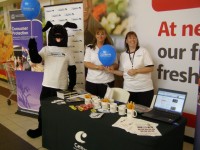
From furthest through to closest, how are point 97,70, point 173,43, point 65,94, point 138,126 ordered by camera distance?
1. point 97,70
2. point 173,43
3. point 65,94
4. point 138,126

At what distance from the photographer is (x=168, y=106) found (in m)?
2.02

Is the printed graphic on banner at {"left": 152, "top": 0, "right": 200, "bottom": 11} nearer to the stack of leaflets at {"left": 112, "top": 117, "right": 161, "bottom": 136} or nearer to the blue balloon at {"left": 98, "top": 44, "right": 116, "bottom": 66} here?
the blue balloon at {"left": 98, "top": 44, "right": 116, "bottom": 66}

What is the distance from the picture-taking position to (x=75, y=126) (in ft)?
7.30

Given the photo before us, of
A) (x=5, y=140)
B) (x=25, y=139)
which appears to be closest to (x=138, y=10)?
(x=25, y=139)

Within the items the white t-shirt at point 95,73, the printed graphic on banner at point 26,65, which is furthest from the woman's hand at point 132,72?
the printed graphic on banner at point 26,65

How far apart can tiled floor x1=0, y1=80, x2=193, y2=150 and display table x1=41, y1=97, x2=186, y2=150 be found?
0.40 meters

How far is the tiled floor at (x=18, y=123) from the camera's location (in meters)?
3.00

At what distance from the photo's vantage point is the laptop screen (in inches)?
76.4

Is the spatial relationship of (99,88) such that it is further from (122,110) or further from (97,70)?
(122,110)

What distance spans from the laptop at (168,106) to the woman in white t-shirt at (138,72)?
701 mm

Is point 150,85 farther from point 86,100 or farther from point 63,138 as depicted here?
point 63,138

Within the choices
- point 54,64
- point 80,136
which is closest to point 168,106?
point 80,136

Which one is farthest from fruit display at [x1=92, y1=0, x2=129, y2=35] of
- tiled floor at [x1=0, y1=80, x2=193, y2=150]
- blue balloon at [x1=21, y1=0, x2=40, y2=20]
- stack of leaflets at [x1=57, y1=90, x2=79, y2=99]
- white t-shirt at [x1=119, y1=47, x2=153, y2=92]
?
tiled floor at [x1=0, y1=80, x2=193, y2=150]

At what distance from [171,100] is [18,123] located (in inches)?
106
